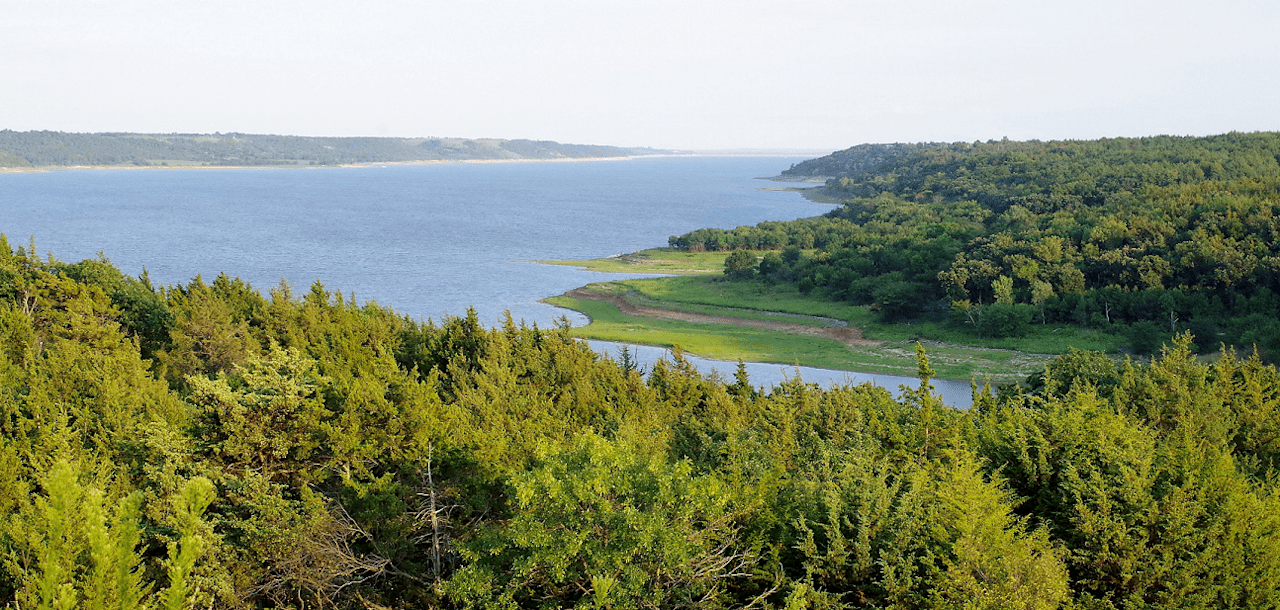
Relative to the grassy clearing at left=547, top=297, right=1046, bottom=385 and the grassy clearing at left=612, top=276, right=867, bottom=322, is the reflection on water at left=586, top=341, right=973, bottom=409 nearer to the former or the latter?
the grassy clearing at left=547, top=297, right=1046, bottom=385

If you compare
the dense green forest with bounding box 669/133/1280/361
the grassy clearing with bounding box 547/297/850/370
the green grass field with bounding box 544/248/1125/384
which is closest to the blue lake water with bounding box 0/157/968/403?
the grassy clearing with bounding box 547/297/850/370

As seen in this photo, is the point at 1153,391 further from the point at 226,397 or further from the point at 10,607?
the point at 10,607

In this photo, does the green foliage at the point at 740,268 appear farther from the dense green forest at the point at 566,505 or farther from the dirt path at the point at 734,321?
the dense green forest at the point at 566,505

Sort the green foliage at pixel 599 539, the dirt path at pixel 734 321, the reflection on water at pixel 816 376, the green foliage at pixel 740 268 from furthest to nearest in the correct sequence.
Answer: the green foliage at pixel 740 268 < the dirt path at pixel 734 321 < the reflection on water at pixel 816 376 < the green foliage at pixel 599 539

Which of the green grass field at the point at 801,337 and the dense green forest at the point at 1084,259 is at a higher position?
the dense green forest at the point at 1084,259

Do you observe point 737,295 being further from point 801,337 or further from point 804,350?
point 804,350

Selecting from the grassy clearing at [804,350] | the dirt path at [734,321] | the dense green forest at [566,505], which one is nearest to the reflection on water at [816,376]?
the grassy clearing at [804,350]
